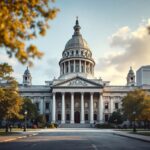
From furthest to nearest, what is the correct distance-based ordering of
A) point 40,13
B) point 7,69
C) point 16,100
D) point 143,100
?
1. point 143,100
2. point 16,100
3. point 7,69
4. point 40,13

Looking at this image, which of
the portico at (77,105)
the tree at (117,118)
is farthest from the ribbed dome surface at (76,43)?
the tree at (117,118)

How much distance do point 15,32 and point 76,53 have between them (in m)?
122

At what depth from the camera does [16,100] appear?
48.9 meters

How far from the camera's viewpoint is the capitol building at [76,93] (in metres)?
106

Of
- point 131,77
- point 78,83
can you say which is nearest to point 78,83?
→ point 78,83

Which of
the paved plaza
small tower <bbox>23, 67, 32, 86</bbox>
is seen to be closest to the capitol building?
small tower <bbox>23, 67, 32, 86</bbox>

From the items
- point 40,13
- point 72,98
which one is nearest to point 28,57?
point 40,13

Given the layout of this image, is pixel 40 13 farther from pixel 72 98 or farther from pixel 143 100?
pixel 72 98

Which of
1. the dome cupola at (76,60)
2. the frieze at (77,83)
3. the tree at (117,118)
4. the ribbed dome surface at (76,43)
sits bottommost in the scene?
the tree at (117,118)

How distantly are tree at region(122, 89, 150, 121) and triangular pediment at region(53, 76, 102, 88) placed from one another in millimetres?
A: 36667

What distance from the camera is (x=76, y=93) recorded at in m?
110

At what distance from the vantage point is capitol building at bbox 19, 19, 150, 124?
349 ft

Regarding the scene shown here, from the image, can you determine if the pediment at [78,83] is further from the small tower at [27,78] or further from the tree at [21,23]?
the tree at [21,23]

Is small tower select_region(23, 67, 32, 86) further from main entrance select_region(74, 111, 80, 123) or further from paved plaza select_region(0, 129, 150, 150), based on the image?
paved plaza select_region(0, 129, 150, 150)
